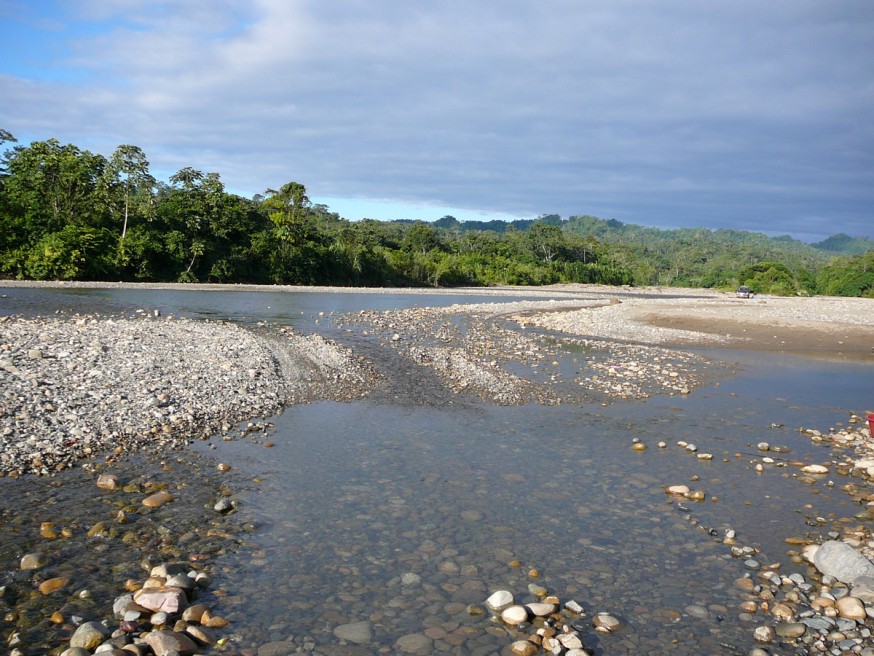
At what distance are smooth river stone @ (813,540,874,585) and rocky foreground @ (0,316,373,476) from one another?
9.93m

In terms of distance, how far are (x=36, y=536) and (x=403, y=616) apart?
4538 mm

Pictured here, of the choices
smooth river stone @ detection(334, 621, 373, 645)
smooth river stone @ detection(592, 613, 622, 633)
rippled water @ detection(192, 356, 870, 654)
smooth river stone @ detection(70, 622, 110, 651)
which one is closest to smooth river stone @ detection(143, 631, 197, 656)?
smooth river stone @ detection(70, 622, 110, 651)

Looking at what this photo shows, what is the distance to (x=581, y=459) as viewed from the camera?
11250mm

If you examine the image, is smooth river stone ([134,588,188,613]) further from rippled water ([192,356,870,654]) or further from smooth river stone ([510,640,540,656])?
smooth river stone ([510,640,540,656])

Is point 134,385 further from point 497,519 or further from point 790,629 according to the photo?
point 790,629

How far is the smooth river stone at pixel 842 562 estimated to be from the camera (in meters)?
6.90

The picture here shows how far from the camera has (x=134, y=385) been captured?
44.5ft

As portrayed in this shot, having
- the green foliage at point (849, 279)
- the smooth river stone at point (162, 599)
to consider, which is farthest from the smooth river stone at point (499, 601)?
the green foliage at point (849, 279)

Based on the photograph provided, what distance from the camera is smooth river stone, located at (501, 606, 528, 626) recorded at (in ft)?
19.8

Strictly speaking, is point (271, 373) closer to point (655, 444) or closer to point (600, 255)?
point (655, 444)

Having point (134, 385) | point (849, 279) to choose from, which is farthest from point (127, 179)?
point (849, 279)

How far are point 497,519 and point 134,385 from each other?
30.2 feet

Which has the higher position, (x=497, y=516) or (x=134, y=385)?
(x=134, y=385)

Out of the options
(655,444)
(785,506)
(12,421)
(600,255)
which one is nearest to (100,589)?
(12,421)
